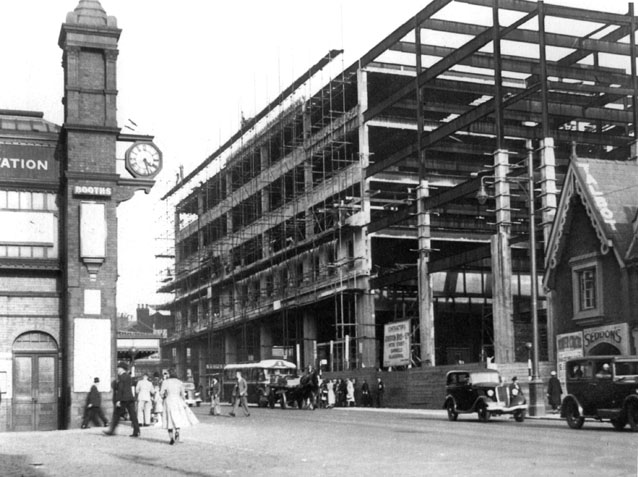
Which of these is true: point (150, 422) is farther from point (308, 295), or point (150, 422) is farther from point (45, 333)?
point (308, 295)

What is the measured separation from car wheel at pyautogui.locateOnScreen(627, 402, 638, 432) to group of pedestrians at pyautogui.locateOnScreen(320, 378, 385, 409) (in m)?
28.1

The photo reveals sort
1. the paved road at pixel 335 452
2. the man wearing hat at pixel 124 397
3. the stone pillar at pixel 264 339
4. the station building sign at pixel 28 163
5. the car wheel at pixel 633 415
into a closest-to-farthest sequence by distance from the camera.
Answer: the paved road at pixel 335 452 → the car wheel at pixel 633 415 → the man wearing hat at pixel 124 397 → the station building sign at pixel 28 163 → the stone pillar at pixel 264 339

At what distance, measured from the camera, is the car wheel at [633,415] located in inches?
934

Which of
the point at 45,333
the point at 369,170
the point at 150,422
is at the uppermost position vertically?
the point at 369,170

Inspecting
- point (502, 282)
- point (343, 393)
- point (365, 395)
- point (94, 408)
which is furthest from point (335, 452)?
point (343, 393)

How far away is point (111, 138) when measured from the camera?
100ft

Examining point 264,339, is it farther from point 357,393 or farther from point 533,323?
point 533,323

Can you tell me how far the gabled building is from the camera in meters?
38.1

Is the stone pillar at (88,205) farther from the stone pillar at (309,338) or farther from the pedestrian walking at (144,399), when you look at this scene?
the stone pillar at (309,338)

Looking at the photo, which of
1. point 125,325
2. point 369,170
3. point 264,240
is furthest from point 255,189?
point 125,325

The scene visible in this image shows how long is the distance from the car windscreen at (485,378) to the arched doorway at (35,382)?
13.0 metres

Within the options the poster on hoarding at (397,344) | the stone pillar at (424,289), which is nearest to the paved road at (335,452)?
the poster on hoarding at (397,344)

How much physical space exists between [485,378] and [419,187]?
1025 inches

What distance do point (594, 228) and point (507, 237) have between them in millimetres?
9923
